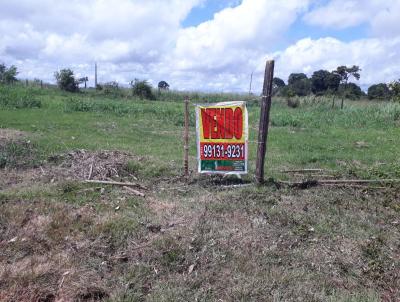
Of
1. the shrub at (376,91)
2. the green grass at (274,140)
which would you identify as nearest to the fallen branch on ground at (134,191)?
the green grass at (274,140)

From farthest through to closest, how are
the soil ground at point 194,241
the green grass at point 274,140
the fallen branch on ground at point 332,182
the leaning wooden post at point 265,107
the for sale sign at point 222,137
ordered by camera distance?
the green grass at point 274,140, the fallen branch on ground at point 332,182, the for sale sign at point 222,137, the leaning wooden post at point 265,107, the soil ground at point 194,241

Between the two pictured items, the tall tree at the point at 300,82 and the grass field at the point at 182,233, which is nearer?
the grass field at the point at 182,233

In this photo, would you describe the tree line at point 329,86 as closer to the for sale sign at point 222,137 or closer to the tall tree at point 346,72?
the tall tree at point 346,72

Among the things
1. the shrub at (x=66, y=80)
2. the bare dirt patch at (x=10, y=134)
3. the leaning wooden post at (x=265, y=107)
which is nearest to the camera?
the leaning wooden post at (x=265, y=107)

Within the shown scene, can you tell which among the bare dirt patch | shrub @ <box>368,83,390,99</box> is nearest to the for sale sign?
the bare dirt patch

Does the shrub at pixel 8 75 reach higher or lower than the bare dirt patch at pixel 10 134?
higher

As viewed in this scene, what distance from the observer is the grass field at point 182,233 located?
362 cm

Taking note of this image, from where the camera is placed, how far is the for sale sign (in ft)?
20.4

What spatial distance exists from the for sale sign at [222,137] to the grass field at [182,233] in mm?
382

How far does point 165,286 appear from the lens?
3.61 meters

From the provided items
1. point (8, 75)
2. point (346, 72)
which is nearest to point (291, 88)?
point (346, 72)

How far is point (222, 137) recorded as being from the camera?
20.8ft

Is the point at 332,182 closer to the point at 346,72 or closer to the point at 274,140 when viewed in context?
the point at 274,140

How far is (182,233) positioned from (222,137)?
2.17 m
